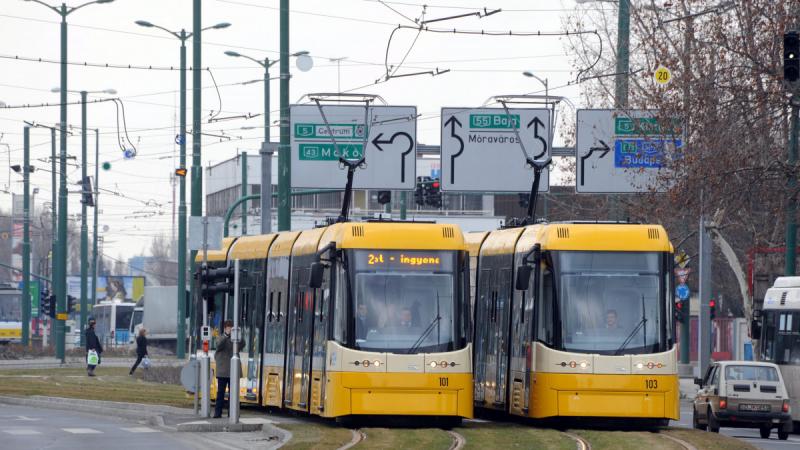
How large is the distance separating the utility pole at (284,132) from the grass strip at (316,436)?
1133 centimetres

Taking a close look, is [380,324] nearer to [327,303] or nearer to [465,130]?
[327,303]

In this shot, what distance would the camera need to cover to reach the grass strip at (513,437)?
20516mm

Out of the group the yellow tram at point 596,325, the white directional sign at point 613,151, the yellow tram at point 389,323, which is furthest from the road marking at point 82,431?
the white directional sign at point 613,151

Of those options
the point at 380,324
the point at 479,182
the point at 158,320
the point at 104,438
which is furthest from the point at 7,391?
the point at 158,320

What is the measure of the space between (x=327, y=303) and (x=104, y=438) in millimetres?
3759

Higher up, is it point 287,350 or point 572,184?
point 572,184

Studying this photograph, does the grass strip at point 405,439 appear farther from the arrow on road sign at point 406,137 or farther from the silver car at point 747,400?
the arrow on road sign at point 406,137

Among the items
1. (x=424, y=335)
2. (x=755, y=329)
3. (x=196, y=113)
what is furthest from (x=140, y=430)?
(x=196, y=113)

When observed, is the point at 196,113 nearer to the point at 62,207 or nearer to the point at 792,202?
the point at 792,202

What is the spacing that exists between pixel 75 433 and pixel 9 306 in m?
59.7

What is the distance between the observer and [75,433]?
25781mm

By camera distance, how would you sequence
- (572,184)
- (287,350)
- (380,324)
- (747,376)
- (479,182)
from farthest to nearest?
(572,184)
(479,182)
(747,376)
(287,350)
(380,324)

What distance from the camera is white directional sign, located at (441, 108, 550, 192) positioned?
41812 millimetres

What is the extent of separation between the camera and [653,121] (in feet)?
126
